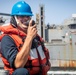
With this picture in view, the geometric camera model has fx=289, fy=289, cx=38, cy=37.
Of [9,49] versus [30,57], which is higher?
[9,49]

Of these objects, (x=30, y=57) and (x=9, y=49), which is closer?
(x=9, y=49)

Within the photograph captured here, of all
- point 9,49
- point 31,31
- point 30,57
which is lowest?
point 30,57

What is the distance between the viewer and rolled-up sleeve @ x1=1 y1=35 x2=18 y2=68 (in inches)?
119

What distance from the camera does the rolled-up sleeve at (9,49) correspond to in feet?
9.94

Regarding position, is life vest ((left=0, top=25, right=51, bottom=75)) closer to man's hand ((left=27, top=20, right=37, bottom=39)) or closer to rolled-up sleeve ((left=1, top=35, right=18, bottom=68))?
rolled-up sleeve ((left=1, top=35, right=18, bottom=68))

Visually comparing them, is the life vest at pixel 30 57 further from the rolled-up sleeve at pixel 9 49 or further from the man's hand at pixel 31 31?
the man's hand at pixel 31 31

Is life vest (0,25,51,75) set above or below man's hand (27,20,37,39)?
below

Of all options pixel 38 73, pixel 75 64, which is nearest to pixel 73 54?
pixel 75 64

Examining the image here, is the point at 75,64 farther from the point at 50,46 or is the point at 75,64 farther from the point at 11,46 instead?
the point at 11,46

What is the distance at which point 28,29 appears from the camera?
310 centimetres

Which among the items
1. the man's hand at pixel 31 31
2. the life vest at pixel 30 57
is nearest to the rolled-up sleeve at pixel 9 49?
the life vest at pixel 30 57

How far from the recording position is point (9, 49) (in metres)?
3.07

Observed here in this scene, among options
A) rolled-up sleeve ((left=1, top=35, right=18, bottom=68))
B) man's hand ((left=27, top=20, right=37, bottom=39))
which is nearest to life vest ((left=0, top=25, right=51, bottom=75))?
rolled-up sleeve ((left=1, top=35, right=18, bottom=68))

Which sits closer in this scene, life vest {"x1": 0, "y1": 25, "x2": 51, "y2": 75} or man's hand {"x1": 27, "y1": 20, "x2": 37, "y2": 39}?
man's hand {"x1": 27, "y1": 20, "x2": 37, "y2": 39}
